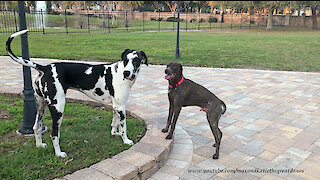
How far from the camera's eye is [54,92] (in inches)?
131

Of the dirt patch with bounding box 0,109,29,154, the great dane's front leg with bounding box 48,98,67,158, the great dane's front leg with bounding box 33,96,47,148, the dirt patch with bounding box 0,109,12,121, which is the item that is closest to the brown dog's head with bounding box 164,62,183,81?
the great dane's front leg with bounding box 48,98,67,158

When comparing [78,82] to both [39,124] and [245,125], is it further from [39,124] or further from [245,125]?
[245,125]

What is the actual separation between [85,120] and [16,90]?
8.87 ft

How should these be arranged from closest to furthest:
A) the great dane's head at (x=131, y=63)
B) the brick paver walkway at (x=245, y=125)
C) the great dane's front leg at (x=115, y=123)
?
the great dane's head at (x=131, y=63) → the brick paver walkway at (x=245, y=125) → the great dane's front leg at (x=115, y=123)

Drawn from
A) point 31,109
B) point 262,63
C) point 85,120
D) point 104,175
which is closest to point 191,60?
point 262,63

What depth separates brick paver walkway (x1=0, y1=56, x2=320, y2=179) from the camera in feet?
11.9

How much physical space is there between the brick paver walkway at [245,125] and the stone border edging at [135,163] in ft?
0.54

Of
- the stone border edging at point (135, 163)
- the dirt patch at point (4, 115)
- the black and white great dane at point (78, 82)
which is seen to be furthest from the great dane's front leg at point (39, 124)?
the dirt patch at point (4, 115)

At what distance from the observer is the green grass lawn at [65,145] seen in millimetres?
3216

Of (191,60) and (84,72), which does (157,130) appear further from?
(191,60)

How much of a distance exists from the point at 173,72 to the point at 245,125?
6.83 feet

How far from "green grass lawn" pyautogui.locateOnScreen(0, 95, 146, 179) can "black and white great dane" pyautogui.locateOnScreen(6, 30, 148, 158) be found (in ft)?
0.61

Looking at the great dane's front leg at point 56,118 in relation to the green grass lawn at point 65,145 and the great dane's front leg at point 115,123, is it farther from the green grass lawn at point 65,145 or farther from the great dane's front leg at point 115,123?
the great dane's front leg at point 115,123

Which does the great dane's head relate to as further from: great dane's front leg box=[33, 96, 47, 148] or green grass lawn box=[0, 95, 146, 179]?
great dane's front leg box=[33, 96, 47, 148]
